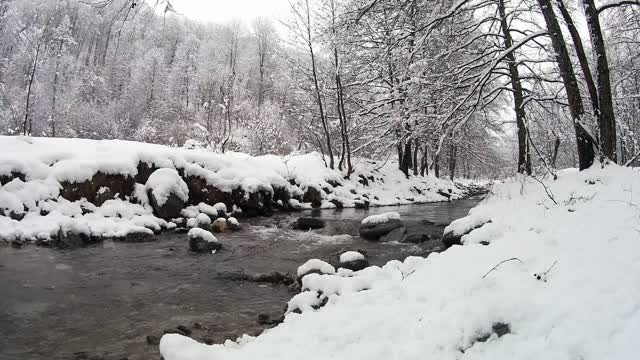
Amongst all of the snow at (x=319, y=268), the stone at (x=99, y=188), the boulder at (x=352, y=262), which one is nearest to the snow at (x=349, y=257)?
the boulder at (x=352, y=262)

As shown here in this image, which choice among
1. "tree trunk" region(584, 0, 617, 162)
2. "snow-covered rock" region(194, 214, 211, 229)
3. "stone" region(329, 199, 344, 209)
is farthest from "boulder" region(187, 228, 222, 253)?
"stone" region(329, 199, 344, 209)

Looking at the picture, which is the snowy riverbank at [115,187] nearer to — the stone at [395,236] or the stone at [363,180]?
the stone at [363,180]

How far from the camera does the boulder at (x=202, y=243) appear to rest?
8.02 m

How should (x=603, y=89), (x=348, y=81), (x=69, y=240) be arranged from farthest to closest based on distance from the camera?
(x=348, y=81) → (x=69, y=240) → (x=603, y=89)

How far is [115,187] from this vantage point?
10219 mm

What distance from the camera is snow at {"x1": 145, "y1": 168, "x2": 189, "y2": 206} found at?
34.1 feet

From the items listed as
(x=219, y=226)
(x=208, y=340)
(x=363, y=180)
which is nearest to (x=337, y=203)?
(x=363, y=180)

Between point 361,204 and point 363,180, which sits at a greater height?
point 363,180

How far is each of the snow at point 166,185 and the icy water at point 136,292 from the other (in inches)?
58.1

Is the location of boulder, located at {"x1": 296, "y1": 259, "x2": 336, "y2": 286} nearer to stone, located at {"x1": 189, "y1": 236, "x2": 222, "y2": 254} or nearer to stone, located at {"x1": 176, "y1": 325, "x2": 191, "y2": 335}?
stone, located at {"x1": 176, "y1": 325, "x2": 191, "y2": 335}

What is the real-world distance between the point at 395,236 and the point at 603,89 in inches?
193

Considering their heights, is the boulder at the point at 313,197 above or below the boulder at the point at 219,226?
above

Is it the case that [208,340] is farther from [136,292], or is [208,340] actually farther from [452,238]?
[452,238]

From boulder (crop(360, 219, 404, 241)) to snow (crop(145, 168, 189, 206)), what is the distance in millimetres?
5018
